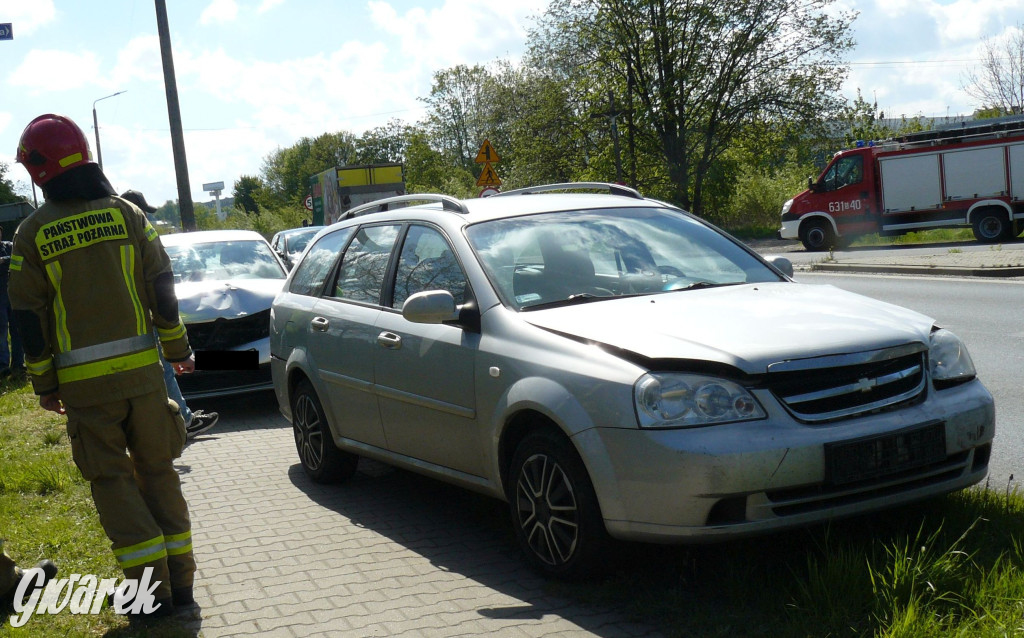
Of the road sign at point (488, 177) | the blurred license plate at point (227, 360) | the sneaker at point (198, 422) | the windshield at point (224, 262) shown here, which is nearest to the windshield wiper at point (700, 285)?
the blurred license plate at point (227, 360)

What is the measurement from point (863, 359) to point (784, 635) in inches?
43.0

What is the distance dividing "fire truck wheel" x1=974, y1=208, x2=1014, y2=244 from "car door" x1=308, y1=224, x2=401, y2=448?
23.5m

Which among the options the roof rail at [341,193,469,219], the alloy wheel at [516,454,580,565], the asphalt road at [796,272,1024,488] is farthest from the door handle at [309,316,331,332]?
the asphalt road at [796,272,1024,488]

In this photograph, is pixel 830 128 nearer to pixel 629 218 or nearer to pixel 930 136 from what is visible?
pixel 930 136

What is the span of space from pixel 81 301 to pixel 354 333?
1.87 meters

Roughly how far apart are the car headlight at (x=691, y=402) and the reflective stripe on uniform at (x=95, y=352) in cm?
200

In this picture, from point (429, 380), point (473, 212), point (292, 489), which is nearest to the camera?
point (429, 380)

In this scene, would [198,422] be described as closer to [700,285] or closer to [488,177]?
[700,285]

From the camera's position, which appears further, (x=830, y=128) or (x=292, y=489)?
(x=830, y=128)

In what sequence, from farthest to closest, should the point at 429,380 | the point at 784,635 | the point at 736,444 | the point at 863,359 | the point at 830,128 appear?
the point at 830,128 → the point at 429,380 → the point at 863,359 → the point at 736,444 → the point at 784,635

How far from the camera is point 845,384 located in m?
4.01

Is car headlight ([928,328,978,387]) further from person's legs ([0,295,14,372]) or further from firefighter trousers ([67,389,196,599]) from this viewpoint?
person's legs ([0,295,14,372])

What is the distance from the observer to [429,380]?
204 inches

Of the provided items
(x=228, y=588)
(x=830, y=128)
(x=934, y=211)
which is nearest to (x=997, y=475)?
(x=228, y=588)
